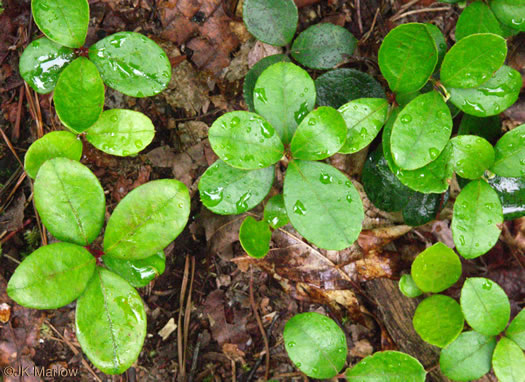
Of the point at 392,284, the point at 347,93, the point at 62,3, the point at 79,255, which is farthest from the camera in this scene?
the point at 392,284

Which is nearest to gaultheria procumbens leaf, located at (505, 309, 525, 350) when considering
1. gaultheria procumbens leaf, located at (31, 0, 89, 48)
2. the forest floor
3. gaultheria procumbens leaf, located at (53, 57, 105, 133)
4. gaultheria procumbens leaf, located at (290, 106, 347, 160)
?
the forest floor

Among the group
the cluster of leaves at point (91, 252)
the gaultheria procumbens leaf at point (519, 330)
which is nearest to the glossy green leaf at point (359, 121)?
the cluster of leaves at point (91, 252)

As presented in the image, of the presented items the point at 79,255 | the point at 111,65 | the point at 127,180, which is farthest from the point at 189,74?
the point at 79,255

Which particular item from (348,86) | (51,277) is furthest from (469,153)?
(51,277)

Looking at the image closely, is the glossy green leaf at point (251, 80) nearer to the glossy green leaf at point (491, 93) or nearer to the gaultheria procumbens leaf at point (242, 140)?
the gaultheria procumbens leaf at point (242, 140)

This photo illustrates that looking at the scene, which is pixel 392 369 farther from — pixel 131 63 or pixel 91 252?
pixel 131 63

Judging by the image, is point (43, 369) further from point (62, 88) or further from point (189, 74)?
point (189, 74)
